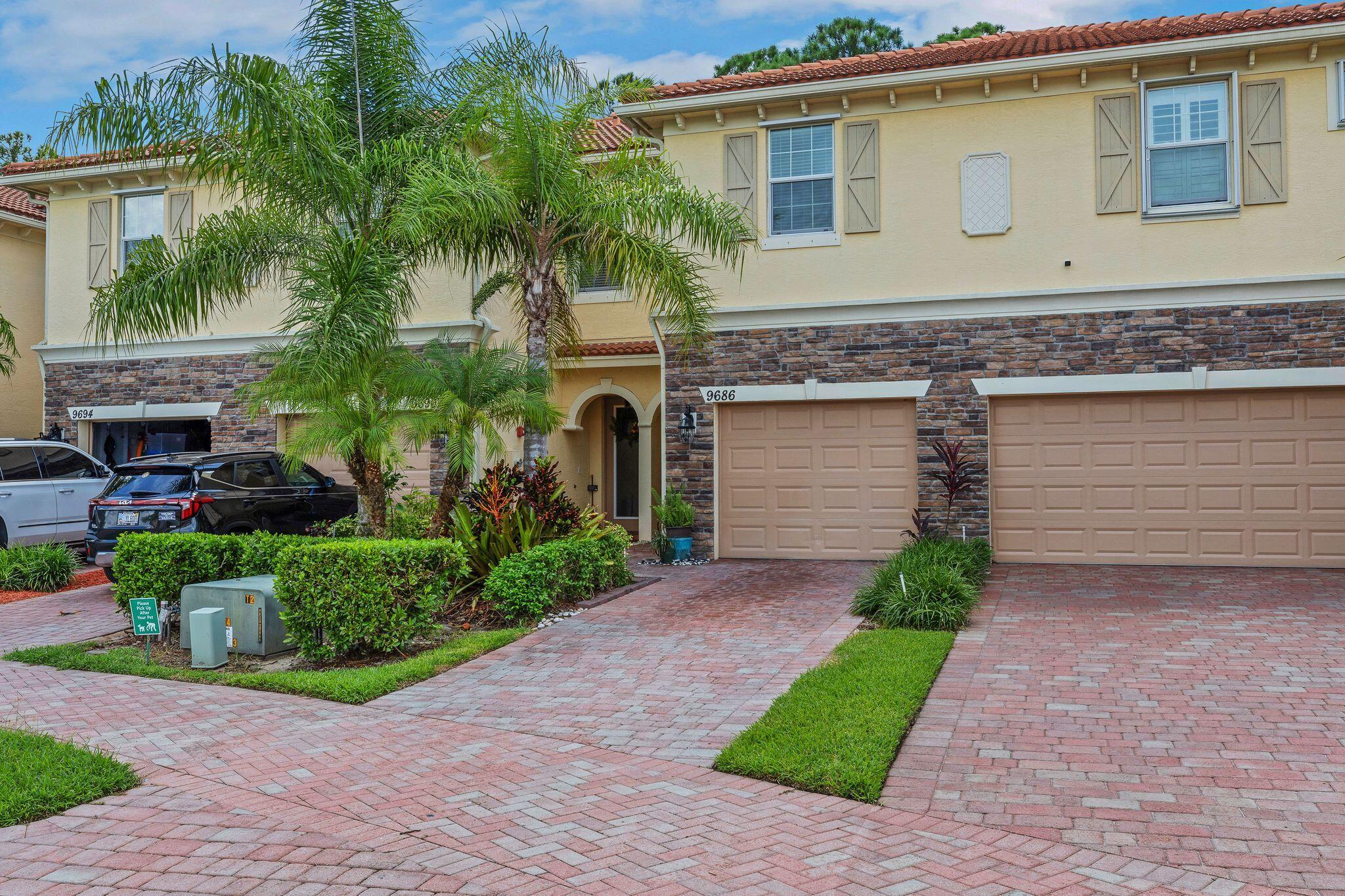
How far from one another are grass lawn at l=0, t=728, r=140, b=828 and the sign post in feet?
7.88

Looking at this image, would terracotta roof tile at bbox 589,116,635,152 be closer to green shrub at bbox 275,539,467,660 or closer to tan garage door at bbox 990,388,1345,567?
tan garage door at bbox 990,388,1345,567

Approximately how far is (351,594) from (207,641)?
1.23m

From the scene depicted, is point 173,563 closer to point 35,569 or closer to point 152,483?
point 152,483

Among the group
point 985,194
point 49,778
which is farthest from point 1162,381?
point 49,778

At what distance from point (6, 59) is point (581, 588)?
18.7m

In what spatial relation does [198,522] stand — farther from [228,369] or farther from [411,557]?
[228,369]

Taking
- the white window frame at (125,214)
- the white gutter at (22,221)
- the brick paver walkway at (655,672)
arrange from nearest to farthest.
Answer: the brick paver walkway at (655,672), the white window frame at (125,214), the white gutter at (22,221)

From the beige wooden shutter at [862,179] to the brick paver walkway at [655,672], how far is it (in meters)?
5.11

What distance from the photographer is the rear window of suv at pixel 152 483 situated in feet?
38.7

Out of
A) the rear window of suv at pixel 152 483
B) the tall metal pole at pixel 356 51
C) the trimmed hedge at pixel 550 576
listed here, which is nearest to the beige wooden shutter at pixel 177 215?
the rear window of suv at pixel 152 483

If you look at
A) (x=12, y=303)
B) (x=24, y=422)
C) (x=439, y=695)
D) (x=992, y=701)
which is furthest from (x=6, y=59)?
(x=992, y=701)

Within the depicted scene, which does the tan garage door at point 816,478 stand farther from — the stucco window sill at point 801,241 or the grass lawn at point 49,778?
the grass lawn at point 49,778

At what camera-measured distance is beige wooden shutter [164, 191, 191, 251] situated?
1717 centimetres

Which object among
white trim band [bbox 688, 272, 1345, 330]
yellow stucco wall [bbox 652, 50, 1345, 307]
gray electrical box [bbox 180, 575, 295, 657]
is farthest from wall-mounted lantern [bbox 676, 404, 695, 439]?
gray electrical box [bbox 180, 575, 295, 657]
